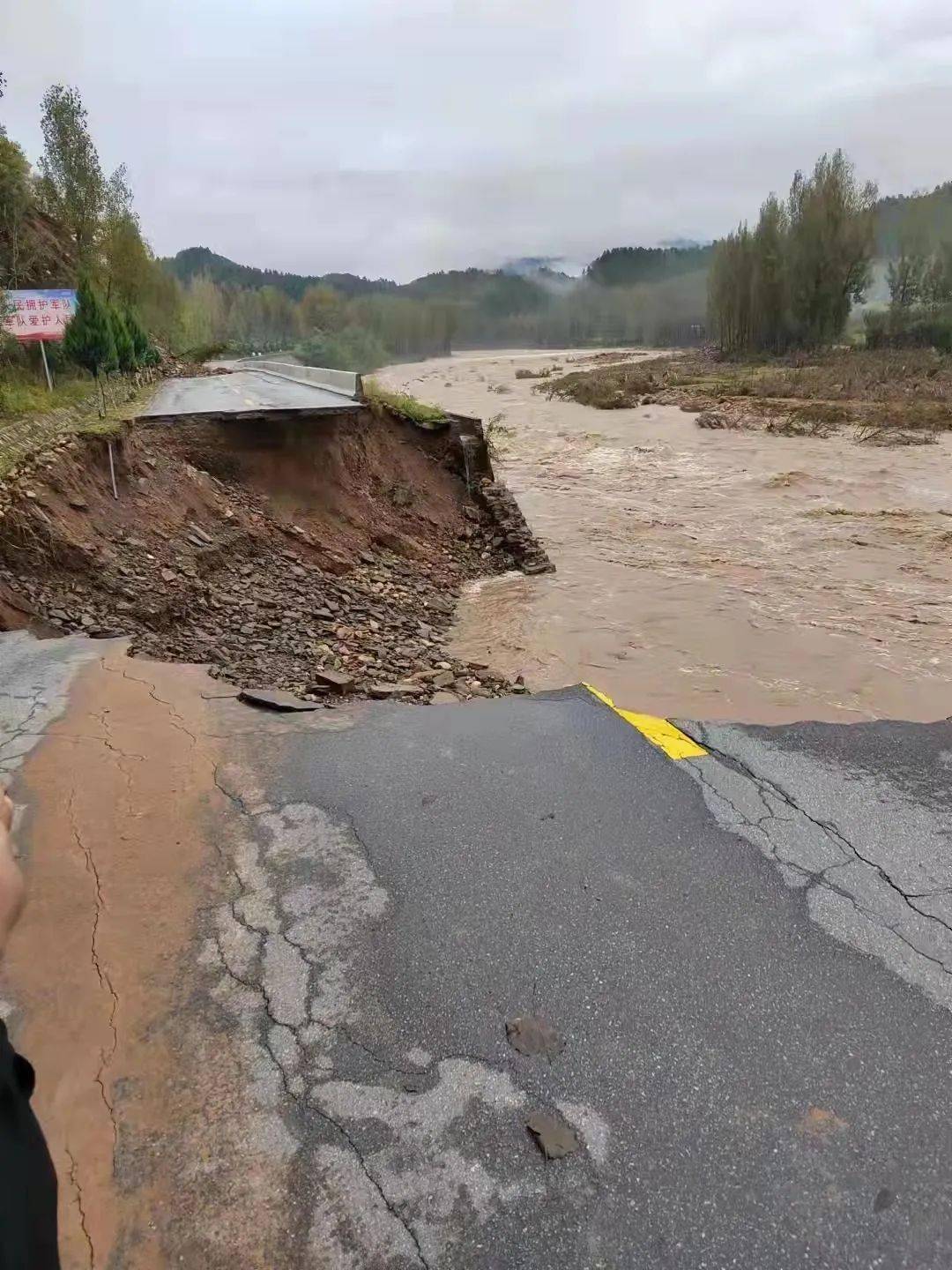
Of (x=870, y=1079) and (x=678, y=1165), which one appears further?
(x=870, y=1079)

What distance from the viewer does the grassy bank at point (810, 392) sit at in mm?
28203

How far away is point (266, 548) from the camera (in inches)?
420

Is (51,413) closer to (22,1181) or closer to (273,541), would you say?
(273,541)

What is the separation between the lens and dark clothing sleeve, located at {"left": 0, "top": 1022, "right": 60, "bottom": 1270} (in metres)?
1.14

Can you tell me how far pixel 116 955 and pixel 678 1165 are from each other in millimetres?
2224

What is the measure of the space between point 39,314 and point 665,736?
15099mm

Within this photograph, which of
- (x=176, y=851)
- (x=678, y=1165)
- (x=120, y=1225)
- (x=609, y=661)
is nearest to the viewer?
(x=120, y=1225)

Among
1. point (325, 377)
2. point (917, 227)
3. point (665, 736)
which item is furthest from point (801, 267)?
point (665, 736)

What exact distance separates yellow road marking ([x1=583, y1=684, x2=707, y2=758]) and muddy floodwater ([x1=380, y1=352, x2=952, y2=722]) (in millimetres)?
798

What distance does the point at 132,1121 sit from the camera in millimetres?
2424

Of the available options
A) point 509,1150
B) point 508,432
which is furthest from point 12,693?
point 508,432

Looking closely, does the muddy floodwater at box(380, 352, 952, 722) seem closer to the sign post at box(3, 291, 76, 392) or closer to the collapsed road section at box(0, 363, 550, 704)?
the collapsed road section at box(0, 363, 550, 704)

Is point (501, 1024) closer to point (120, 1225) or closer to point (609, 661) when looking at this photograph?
point (120, 1225)

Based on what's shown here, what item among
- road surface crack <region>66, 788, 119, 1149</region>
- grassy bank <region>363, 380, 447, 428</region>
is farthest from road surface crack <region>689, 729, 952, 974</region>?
grassy bank <region>363, 380, 447, 428</region>
